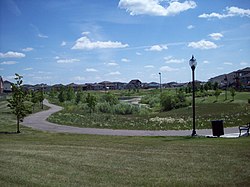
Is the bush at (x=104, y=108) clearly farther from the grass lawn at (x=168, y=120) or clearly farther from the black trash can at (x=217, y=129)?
the black trash can at (x=217, y=129)

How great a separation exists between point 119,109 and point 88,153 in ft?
113

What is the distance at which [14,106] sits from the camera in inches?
902

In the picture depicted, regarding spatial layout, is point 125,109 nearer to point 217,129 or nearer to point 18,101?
point 18,101

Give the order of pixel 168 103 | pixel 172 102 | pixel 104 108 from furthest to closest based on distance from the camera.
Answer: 1. pixel 104 108
2. pixel 168 103
3. pixel 172 102

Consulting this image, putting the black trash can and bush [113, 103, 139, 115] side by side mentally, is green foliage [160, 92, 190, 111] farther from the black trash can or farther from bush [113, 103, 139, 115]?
the black trash can

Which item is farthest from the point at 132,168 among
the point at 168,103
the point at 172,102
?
the point at 168,103

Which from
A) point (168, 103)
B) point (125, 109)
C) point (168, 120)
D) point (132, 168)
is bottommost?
point (168, 120)

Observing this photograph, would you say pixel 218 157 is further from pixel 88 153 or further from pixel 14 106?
pixel 14 106

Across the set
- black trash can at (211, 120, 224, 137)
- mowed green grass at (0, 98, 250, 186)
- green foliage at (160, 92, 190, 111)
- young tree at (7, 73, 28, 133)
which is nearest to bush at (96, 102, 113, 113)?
green foliage at (160, 92, 190, 111)

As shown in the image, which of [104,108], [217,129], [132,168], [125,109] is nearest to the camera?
[132,168]

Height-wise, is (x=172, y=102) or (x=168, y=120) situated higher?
(x=172, y=102)

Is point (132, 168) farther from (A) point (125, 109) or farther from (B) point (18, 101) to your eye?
(A) point (125, 109)

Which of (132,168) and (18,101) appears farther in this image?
(18,101)

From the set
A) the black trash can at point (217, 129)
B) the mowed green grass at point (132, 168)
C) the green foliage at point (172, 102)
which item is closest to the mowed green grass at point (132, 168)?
the mowed green grass at point (132, 168)
